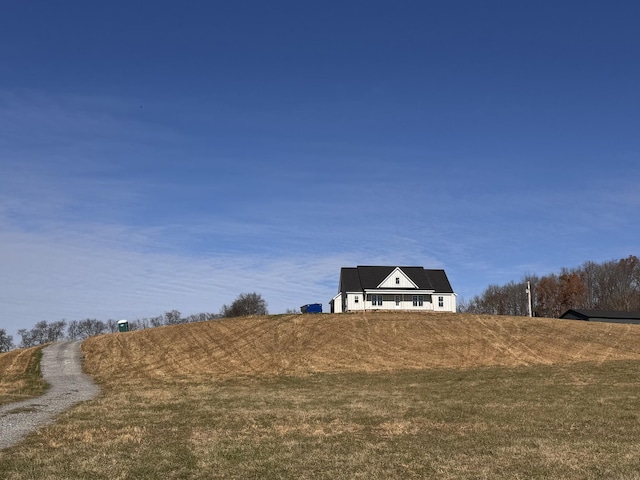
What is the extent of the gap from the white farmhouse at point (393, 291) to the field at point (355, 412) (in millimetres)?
22386

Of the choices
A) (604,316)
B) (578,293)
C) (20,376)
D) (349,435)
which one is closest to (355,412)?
(349,435)

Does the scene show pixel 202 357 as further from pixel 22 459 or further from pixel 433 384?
pixel 22 459

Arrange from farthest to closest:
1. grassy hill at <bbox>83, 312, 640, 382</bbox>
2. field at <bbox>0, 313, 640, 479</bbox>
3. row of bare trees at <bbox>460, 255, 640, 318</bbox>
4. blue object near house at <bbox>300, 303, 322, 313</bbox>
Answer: row of bare trees at <bbox>460, 255, 640, 318</bbox>, blue object near house at <bbox>300, 303, 322, 313</bbox>, grassy hill at <bbox>83, 312, 640, 382</bbox>, field at <bbox>0, 313, 640, 479</bbox>

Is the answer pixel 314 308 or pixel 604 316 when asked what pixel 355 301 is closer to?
pixel 314 308

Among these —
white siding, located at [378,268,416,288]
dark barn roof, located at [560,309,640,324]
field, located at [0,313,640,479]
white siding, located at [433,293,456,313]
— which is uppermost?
white siding, located at [378,268,416,288]

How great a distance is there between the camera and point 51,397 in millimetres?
26422

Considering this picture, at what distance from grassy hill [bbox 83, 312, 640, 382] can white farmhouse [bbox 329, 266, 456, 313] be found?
426 inches

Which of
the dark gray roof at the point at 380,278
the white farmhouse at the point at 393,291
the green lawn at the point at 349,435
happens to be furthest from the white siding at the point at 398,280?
the green lawn at the point at 349,435

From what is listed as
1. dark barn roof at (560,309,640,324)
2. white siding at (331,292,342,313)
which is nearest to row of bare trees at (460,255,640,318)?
dark barn roof at (560,309,640,324)

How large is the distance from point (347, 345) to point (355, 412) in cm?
2803

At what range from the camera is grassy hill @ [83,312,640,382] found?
134ft

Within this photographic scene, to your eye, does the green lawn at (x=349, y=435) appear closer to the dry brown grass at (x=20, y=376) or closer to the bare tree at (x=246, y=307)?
the dry brown grass at (x=20, y=376)

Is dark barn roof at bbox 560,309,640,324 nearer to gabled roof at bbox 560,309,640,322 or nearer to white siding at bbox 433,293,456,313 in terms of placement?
gabled roof at bbox 560,309,640,322

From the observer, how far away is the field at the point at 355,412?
38.2 feet
